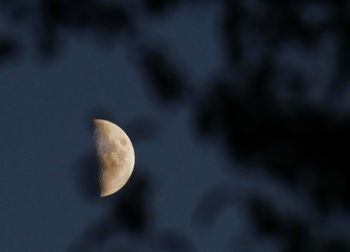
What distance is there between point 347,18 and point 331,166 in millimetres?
511

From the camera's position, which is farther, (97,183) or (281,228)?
(97,183)

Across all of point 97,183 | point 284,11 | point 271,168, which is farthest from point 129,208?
point 284,11

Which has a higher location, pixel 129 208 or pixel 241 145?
pixel 241 145

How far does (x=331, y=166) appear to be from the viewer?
104 inches

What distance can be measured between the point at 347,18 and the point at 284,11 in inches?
8.8

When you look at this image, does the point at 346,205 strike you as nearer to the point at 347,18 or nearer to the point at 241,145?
the point at 241,145

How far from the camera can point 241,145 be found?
2697 mm

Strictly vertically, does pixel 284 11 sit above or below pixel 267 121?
above

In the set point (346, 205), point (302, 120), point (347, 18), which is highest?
point (347, 18)

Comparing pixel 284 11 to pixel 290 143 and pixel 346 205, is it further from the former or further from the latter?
pixel 346 205

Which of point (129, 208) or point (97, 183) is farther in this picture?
point (97, 183)

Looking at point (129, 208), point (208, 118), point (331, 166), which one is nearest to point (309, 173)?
point (331, 166)

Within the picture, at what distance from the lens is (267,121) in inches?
107

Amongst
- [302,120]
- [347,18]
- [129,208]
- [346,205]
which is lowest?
[129,208]
